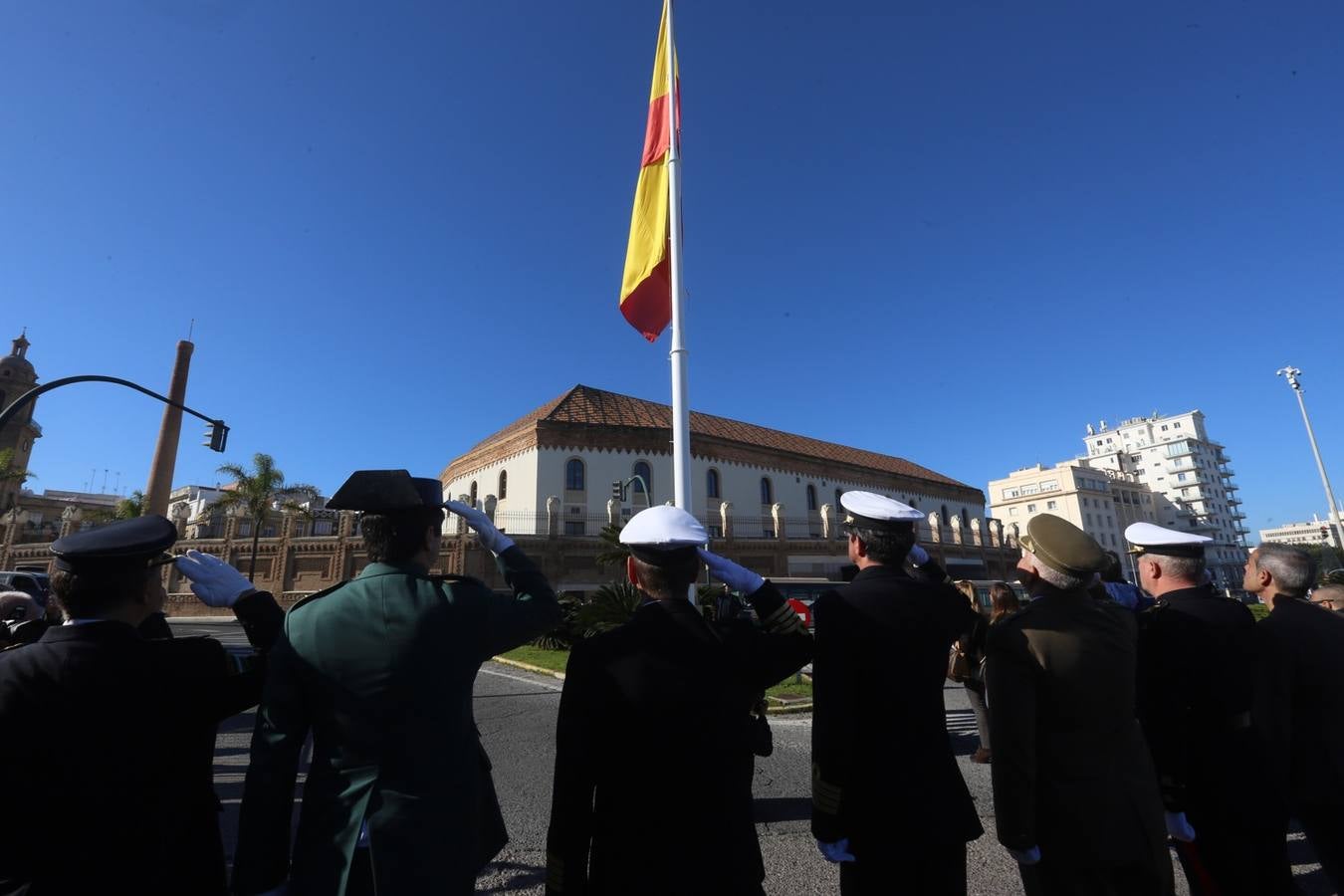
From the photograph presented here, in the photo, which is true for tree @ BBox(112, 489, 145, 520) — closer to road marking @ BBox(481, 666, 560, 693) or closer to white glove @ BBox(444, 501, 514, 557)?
road marking @ BBox(481, 666, 560, 693)

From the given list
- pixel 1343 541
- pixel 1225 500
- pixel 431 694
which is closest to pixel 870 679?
pixel 431 694

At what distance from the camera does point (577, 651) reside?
2213 mm

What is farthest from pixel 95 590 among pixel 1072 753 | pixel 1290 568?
pixel 1290 568

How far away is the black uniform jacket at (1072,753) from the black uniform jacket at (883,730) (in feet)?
→ 0.80

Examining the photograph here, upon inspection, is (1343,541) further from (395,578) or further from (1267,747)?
(395,578)

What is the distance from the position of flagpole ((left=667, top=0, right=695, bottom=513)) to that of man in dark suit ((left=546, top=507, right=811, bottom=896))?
197 inches

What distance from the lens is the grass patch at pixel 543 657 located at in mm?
14050

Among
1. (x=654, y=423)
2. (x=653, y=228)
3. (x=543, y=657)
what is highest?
(x=654, y=423)

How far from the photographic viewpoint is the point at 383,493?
2.25m

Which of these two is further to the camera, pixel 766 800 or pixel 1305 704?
pixel 766 800

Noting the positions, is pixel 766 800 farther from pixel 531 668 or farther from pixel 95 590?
pixel 531 668

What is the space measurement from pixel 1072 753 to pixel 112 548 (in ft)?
11.8

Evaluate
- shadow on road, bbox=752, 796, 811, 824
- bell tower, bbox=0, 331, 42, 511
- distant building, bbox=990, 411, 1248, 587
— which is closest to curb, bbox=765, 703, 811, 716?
shadow on road, bbox=752, 796, 811, 824

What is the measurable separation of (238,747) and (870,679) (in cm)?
856
